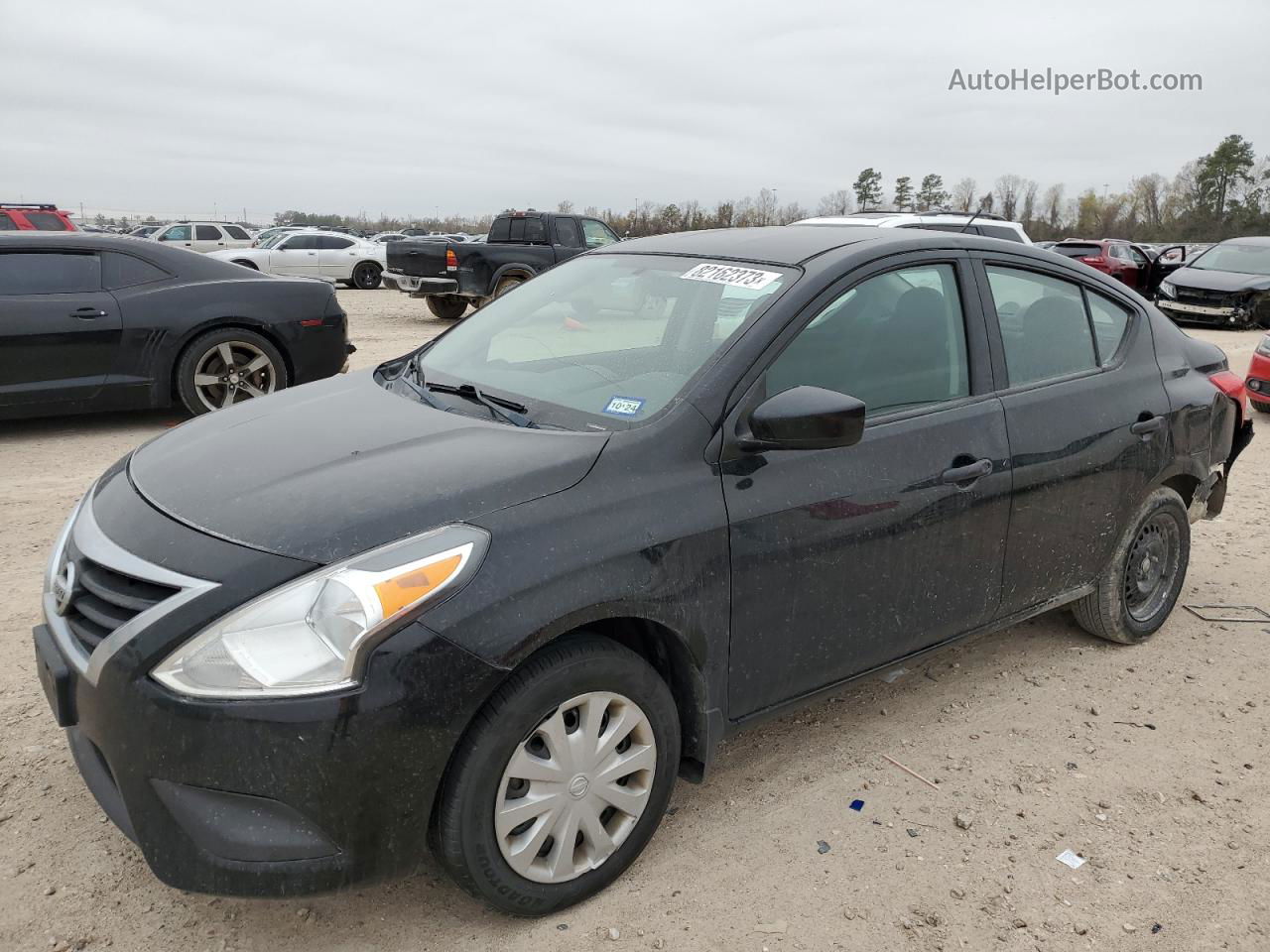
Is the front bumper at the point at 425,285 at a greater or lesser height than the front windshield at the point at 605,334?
lesser

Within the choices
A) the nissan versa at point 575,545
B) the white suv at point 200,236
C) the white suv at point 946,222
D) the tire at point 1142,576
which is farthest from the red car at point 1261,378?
the white suv at point 200,236

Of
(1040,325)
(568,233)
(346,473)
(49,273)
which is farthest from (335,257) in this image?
(346,473)

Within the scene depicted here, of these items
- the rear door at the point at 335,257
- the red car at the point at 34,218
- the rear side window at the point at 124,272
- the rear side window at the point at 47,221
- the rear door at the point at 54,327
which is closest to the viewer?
the rear door at the point at 54,327

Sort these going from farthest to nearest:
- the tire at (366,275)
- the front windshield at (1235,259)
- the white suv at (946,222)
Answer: the tire at (366,275)
the front windshield at (1235,259)
the white suv at (946,222)

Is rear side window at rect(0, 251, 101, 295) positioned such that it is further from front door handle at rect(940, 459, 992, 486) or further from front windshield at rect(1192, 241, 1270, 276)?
front windshield at rect(1192, 241, 1270, 276)

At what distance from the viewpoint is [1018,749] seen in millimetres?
3510

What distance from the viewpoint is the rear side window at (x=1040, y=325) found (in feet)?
11.9

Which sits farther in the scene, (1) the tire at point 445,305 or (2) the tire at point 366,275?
(2) the tire at point 366,275

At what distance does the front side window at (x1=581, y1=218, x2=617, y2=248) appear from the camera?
17.2 meters

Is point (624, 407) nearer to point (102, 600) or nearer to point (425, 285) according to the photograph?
point (102, 600)

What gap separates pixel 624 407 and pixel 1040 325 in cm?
181

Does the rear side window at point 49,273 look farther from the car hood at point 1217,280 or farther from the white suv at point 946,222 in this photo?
the car hood at point 1217,280

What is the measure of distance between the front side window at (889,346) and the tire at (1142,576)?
126 centimetres

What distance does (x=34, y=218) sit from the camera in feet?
64.8
